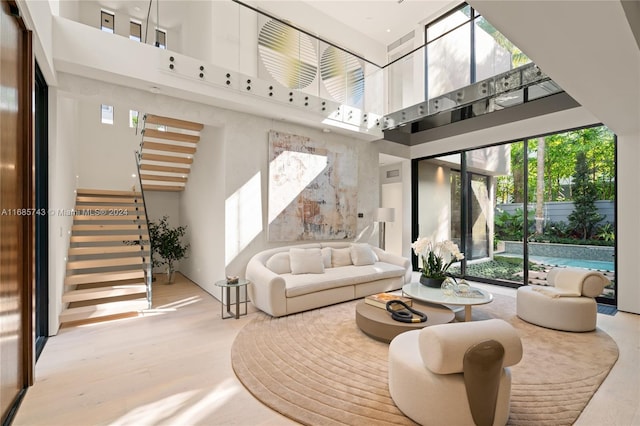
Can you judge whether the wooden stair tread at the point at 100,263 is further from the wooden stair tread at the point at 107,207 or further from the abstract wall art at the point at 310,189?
the abstract wall art at the point at 310,189

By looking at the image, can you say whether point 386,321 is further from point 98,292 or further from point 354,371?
point 98,292

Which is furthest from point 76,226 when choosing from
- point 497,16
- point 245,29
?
point 497,16

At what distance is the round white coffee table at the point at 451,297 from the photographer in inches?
130

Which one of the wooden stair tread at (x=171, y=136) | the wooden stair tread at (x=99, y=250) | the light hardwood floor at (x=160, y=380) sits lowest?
the light hardwood floor at (x=160, y=380)

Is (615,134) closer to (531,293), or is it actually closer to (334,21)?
(531,293)

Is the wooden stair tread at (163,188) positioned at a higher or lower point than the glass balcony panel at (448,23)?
lower

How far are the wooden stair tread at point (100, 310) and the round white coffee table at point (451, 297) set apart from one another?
354cm

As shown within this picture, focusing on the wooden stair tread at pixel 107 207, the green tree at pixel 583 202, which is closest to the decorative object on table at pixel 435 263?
the green tree at pixel 583 202

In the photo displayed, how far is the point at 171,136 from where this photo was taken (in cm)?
531

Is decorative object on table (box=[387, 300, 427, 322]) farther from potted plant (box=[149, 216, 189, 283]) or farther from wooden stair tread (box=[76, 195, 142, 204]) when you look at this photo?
wooden stair tread (box=[76, 195, 142, 204])

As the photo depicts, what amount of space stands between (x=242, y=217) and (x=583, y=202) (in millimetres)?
5401

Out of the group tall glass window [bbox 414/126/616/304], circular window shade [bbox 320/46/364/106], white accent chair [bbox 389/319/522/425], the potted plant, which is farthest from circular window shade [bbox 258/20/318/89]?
white accent chair [bbox 389/319/522/425]

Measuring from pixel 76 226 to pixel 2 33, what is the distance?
4.10m

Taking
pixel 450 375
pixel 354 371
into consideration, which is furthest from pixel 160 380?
pixel 450 375
